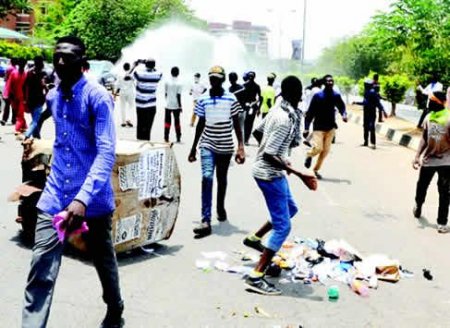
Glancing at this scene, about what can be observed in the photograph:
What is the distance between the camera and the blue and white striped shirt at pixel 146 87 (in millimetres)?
12500

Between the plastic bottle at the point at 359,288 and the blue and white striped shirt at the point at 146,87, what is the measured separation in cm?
757

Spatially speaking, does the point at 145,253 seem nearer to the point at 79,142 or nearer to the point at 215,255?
the point at 215,255

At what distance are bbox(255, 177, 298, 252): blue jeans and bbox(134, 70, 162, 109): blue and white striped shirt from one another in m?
7.32

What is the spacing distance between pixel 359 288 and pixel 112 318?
215 cm

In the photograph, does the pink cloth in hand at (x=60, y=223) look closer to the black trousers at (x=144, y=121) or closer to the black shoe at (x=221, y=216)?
the black shoe at (x=221, y=216)

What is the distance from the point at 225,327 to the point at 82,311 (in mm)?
1019

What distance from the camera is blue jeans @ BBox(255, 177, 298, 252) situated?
5.44 metres

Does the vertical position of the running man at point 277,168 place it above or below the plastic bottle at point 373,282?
above

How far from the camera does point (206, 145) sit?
→ 23.9ft

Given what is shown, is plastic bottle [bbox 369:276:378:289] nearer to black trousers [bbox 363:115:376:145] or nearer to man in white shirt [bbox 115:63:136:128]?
black trousers [bbox 363:115:376:145]

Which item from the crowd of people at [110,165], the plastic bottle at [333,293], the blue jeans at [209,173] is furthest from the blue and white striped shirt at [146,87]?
the plastic bottle at [333,293]

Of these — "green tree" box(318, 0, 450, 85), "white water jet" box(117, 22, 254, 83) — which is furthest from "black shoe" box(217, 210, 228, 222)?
"white water jet" box(117, 22, 254, 83)

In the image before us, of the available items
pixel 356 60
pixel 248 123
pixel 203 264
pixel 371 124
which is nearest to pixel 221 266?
pixel 203 264

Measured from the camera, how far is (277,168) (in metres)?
5.45
